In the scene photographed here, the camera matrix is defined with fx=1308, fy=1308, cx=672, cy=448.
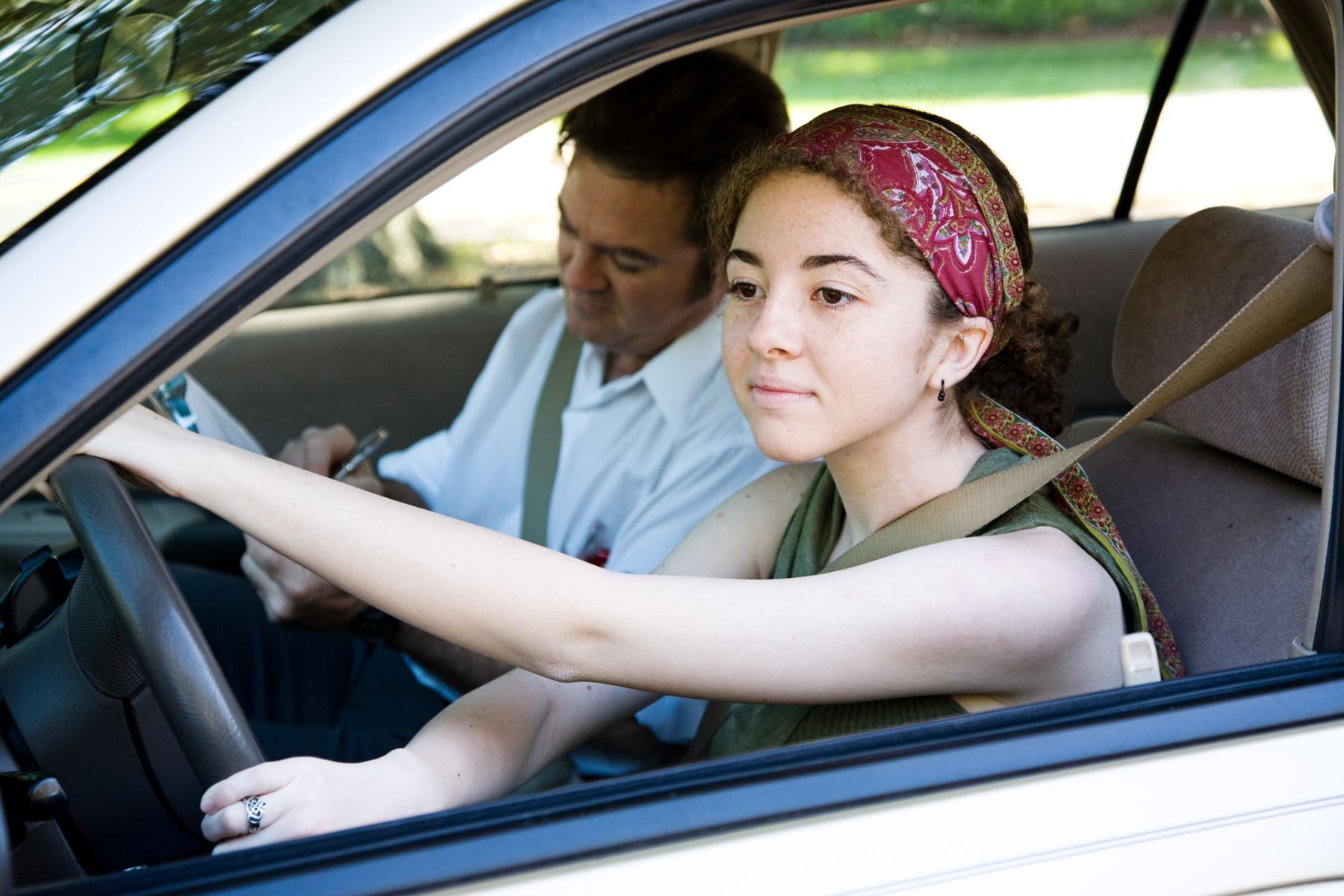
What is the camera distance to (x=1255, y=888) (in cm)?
112

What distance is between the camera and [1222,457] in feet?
5.98

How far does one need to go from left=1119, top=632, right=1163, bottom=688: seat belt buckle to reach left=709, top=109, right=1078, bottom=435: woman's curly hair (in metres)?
0.45

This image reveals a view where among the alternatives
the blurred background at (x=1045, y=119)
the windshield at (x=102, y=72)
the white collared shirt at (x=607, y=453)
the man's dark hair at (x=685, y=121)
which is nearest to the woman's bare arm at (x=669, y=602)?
the windshield at (x=102, y=72)

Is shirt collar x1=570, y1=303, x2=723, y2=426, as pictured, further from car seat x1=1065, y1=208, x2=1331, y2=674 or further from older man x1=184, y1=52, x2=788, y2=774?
car seat x1=1065, y1=208, x2=1331, y2=674

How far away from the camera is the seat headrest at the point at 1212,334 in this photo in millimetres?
1567

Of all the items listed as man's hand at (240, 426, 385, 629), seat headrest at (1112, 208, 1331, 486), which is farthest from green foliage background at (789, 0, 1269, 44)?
man's hand at (240, 426, 385, 629)

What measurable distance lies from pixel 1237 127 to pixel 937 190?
10184 mm

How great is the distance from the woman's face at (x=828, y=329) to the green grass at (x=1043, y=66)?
9.53 m

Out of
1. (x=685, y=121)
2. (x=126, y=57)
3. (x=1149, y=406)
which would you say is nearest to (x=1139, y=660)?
(x=1149, y=406)

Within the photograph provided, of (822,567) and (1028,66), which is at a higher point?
(1028,66)

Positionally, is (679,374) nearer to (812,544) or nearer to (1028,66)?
(812,544)

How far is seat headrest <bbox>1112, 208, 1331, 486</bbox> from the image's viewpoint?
1.57m

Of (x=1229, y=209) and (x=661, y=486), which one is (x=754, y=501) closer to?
(x=661, y=486)

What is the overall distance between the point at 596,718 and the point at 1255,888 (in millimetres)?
799
